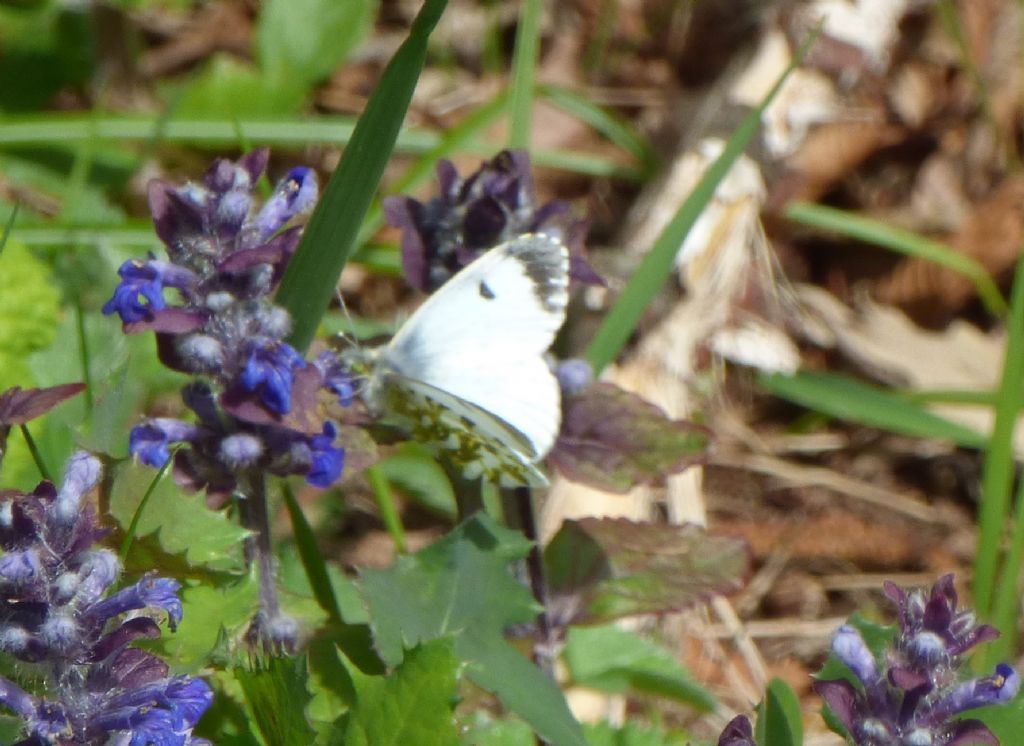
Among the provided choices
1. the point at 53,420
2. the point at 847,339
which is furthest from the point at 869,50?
the point at 53,420

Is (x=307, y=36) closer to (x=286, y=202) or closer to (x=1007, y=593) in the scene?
(x=286, y=202)

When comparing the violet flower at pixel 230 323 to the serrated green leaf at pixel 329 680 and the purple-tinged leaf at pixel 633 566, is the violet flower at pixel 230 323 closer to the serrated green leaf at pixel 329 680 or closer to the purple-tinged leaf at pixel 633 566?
the serrated green leaf at pixel 329 680

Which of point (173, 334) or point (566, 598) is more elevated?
point (173, 334)

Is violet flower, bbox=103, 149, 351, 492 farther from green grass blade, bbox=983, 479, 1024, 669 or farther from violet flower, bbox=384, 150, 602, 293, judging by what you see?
green grass blade, bbox=983, 479, 1024, 669

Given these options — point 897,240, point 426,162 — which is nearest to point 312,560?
point 426,162

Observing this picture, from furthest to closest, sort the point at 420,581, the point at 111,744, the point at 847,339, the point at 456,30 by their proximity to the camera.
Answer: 1. the point at 456,30
2. the point at 847,339
3. the point at 420,581
4. the point at 111,744

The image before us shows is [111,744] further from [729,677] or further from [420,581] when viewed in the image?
[729,677]
